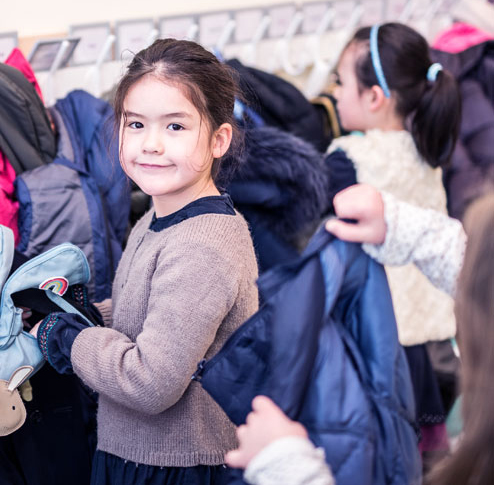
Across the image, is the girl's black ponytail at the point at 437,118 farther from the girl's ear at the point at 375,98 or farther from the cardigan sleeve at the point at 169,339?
the cardigan sleeve at the point at 169,339

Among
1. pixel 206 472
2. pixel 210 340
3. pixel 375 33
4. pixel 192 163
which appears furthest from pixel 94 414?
pixel 375 33

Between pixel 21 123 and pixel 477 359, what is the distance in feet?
3.35

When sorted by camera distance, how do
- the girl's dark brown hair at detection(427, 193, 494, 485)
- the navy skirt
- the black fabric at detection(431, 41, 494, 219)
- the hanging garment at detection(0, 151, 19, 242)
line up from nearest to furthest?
1. the girl's dark brown hair at detection(427, 193, 494, 485)
2. the navy skirt
3. the hanging garment at detection(0, 151, 19, 242)
4. the black fabric at detection(431, 41, 494, 219)

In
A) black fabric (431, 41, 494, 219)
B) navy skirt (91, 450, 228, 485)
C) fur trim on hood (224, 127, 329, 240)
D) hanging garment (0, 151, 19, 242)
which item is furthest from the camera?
black fabric (431, 41, 494, 219)

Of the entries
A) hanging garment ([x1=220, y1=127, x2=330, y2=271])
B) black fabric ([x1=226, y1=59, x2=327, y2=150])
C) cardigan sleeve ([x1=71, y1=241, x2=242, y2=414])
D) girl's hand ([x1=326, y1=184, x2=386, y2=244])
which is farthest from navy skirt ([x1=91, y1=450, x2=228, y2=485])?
black fabric ([x1=226, y1=59, x2=327, y2=150])

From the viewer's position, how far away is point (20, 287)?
3.60 feet

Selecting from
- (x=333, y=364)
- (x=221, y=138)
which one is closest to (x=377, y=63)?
(x=221, y=138)

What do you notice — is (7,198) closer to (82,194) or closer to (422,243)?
(82,194)

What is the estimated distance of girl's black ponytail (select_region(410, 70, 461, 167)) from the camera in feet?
5.23

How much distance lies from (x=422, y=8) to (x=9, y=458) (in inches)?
71.5

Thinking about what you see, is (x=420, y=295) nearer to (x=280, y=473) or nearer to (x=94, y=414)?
(x=94, y=414)

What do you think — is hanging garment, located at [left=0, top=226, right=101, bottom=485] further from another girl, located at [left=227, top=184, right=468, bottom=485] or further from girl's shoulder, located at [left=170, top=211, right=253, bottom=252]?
another girl, located at [left=227, top=184, right=468, bottom=485]

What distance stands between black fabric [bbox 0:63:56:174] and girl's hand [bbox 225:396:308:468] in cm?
81

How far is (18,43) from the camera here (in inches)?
60.1
